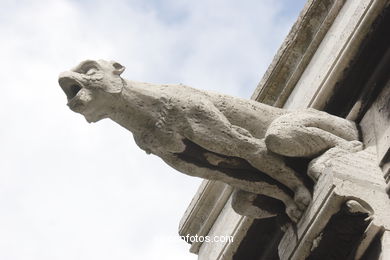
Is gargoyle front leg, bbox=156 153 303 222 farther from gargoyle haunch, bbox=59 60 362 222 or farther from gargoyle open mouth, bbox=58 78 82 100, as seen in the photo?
gargoyle open mouth, bbox=58 78 82 100

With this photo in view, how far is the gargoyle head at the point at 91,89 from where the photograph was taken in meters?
5.25

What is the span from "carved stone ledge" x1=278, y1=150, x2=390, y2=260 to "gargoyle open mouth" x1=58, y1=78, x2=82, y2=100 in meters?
1.43

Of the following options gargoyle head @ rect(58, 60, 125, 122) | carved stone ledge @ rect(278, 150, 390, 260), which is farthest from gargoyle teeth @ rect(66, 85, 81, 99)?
carved stone ledge @ rect(278, 150, 390, 260)

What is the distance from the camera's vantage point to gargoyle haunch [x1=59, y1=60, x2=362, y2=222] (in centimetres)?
529

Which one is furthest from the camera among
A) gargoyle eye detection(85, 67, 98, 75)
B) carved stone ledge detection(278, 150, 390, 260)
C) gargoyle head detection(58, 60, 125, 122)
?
gargoyle eye detection(85, 67, 98, 75)

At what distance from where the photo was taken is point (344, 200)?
4.88 m

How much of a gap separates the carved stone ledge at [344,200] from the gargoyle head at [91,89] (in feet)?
4.10

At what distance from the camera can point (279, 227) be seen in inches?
229

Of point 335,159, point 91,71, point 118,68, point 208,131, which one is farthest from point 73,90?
point 335,159

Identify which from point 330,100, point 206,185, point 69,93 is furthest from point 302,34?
point 69,93

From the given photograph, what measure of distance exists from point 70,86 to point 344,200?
1.65 meters

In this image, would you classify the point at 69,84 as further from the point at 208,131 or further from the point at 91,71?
the point at 208,131

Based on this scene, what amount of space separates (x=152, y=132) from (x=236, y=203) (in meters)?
0.69

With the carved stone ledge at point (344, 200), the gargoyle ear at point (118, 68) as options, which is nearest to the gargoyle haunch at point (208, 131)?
the gargoyle ear at point (118, 68)
